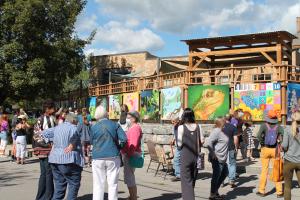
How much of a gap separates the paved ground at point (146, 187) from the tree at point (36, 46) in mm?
12231

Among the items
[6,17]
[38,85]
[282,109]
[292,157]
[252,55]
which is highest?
[6,17]

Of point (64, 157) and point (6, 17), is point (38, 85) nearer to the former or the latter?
point (6, 17)

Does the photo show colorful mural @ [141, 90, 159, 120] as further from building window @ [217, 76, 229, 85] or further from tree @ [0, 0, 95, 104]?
tree @ [0, 0, 95, 104]

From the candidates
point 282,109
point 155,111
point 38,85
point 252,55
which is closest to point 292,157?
point 282,109

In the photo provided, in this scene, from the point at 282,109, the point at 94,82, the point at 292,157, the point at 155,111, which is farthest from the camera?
the point at 94,82

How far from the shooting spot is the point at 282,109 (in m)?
16.9

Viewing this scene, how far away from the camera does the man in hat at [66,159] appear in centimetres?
741

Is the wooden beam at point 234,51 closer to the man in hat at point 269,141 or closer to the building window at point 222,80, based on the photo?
the building window at point 222,80

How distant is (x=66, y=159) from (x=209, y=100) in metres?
11.6

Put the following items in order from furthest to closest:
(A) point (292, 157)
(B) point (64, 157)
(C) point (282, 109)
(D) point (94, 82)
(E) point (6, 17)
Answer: (D) point (94, 82), (E) point (6, 17), (C) point (282, 109), (A) point (292, 157), (B) point (64, 157)

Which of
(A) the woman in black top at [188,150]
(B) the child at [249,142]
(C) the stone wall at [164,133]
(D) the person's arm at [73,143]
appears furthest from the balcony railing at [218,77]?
(D) the person's arm at [73,143]

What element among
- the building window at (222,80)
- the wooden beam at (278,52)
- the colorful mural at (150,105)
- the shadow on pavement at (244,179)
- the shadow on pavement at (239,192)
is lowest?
the shadow on pavement at (239,192)

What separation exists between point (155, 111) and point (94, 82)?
62.3 ft

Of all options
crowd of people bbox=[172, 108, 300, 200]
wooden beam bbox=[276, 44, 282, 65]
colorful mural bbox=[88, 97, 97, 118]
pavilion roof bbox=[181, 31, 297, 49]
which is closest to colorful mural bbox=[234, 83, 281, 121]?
wooden beam bbox=[276, 44, 282, 65]
